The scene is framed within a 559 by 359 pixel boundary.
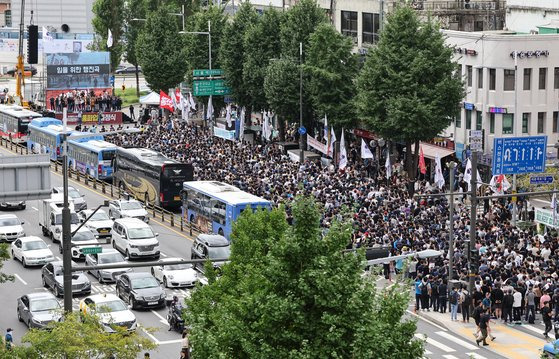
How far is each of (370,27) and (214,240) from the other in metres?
35.2

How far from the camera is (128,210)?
66.0 meters

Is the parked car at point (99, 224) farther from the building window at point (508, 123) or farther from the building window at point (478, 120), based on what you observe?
the building window at point (508, 123)

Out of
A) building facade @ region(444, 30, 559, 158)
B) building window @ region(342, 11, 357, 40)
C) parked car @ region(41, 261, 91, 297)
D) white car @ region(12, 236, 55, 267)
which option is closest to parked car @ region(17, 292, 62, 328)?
parked car @ region(41, 261, 91, 297)

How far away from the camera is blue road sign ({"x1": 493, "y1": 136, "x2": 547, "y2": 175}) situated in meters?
56.9

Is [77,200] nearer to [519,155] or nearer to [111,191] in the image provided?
[111,191]

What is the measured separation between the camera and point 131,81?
150m

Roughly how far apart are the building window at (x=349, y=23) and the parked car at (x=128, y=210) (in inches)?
1083

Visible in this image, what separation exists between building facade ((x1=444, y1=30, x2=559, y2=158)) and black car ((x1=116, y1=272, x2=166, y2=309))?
27.8 m

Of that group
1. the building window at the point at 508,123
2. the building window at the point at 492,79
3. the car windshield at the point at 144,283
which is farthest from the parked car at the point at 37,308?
the building window at the point at 492,79

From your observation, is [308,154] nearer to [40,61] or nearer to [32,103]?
[32,103]

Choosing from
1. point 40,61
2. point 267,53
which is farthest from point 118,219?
point 40,61

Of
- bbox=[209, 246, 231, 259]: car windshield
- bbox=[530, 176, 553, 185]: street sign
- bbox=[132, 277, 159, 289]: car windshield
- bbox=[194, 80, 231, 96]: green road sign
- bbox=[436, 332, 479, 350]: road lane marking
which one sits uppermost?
bbox=[194, 80, 231, 96]: green road sign

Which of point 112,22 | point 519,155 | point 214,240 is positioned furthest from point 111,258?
point 112,22

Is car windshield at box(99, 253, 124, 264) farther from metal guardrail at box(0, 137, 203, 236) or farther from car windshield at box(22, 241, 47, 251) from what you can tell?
metal guardrail at box(0, 137, 203, 236)
